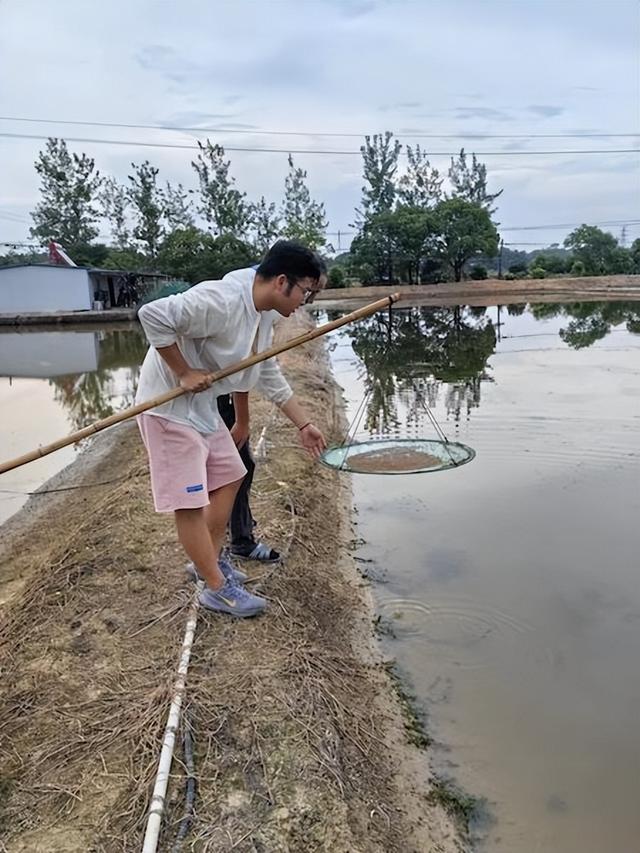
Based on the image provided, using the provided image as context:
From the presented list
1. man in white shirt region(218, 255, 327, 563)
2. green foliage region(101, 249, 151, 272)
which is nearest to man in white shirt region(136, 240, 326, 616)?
man in white shirt region(218, 255, 327, 563)

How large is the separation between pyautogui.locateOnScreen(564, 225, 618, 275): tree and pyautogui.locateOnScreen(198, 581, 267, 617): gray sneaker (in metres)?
38.3

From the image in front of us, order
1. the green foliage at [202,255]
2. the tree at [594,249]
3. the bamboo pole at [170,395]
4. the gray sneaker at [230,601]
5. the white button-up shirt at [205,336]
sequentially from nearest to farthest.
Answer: the white button-up shirt at [205,336]
the bamboo pole at [170,395]
the gray sneaker at [230,601]
the green foliage at [202,255]
the tree at [594,249]

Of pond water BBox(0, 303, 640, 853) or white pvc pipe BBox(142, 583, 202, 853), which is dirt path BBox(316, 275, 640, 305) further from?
white pvc pipe BBox(142, 583, 202, 853)

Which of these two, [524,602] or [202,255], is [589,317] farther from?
[524,602]

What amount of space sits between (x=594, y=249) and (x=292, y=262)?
41092mm

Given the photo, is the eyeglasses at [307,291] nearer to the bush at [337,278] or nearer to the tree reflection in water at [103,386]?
the tree reflection in water at [103,386]

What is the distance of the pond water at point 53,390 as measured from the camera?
268 inches

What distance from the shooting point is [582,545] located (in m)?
4.18

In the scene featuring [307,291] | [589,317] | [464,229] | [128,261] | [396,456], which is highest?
[464,229]

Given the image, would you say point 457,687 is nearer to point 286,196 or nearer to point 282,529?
point 282,529

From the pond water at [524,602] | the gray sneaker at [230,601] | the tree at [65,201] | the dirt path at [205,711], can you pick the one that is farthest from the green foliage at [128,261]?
the gray sneaker at [230,601]

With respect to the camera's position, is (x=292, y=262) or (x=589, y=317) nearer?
(x=292, y=262)

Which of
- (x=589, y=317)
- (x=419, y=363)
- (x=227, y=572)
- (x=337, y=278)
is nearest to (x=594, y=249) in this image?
(x=337, y=278)

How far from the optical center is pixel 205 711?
2.16 meters
